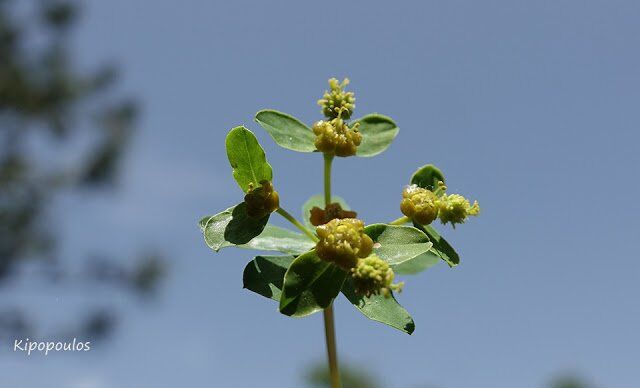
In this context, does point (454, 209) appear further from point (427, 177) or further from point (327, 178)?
point (327, 178)

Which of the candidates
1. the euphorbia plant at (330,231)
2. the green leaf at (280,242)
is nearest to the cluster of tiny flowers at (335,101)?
the euphorbia plant at (330,231)

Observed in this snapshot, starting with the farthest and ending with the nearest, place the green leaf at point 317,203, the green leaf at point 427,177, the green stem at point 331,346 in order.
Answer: the green leaf at point 317,203 < the green leaf at point 427,177 < the green stem at point 331,346

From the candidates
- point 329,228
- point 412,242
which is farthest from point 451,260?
point 329,228

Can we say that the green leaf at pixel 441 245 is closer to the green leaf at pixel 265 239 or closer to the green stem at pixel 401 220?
the green stem at pixel 401 220

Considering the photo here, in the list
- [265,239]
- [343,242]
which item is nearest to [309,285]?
[343,242]

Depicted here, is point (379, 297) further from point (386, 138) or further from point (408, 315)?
point (386, 138)

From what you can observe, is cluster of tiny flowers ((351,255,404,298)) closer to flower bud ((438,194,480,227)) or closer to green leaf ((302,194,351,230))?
flower bud ((438,194,480,227))
